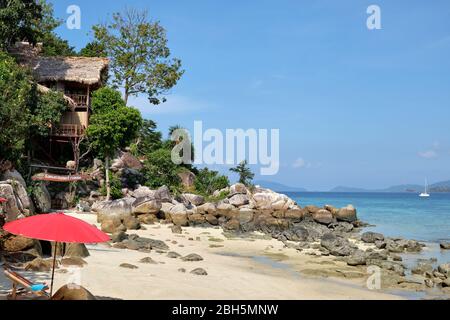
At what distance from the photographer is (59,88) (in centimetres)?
3294

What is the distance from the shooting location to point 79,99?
33500mm

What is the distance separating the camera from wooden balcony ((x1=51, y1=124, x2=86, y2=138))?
101 feet

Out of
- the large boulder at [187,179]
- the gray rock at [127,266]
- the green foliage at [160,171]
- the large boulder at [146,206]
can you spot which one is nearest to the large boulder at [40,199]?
the large boulder at [146,206]

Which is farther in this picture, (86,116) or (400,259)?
(86,116)

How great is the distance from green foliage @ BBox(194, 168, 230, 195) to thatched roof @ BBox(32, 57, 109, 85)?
43.7ft

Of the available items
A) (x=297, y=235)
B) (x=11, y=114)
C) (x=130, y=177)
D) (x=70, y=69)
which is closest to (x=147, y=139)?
(x=130, y=177)

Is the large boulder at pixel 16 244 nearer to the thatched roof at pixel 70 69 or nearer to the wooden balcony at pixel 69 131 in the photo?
the wooden balcony at pixel 69 131

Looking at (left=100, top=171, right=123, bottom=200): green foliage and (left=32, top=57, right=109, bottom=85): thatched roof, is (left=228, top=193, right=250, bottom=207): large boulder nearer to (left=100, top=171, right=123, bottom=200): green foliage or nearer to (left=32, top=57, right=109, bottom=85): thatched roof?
(left=100, top=171, right=123, bottom=200): green foliage

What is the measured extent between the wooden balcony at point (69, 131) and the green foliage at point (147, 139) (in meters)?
10.5

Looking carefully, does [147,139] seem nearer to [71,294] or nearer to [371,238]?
[371,238]

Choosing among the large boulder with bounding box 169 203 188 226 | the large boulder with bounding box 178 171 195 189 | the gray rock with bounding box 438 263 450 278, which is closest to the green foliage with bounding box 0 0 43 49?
the large boulder with bounding box 169 203 188 226

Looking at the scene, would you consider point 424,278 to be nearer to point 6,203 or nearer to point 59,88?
point 6,203

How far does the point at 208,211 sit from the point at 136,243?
15555 mm
